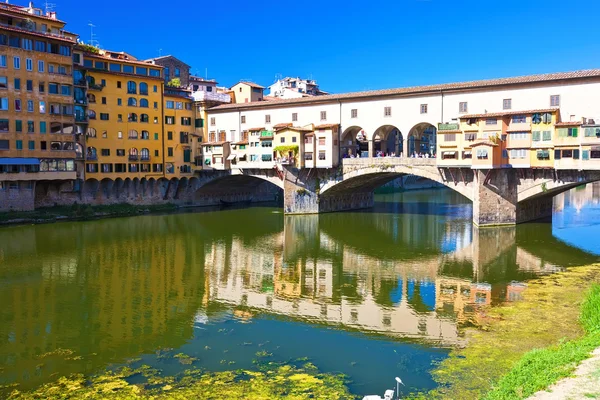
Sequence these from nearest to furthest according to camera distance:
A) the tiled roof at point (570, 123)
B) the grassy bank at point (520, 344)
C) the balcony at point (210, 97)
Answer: the grassy bank at point (520, 344)
the tiled roof at point (570, 123)
the balcony at point (210, 97)

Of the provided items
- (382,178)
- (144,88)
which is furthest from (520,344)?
(144,88)

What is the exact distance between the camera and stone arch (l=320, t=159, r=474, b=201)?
42250 mm

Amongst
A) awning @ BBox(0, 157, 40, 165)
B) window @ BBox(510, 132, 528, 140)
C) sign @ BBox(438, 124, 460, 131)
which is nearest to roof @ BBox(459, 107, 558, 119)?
sign @ BBox(438, 124, 460, 131)

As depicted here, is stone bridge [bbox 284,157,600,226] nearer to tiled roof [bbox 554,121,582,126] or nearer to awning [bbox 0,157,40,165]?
tiled roof [bbox 554,121,582,126]

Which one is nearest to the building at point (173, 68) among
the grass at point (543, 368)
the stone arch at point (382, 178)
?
the stone arch at point (382, 178)

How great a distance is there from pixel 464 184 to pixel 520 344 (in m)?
26.4

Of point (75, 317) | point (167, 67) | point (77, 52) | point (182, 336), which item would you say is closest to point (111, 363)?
point (182, 336)

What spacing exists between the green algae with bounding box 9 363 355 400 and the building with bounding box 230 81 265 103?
50358mm

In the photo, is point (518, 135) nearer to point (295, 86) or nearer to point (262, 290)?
point (262, 290)

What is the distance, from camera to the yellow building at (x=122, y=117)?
50.5 metres

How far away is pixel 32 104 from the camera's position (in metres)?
44.8

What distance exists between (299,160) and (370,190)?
1121cm

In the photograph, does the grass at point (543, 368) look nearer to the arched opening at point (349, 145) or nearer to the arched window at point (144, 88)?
the arched opening at point (349, 145)

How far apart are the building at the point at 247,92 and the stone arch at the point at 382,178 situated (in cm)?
1781
